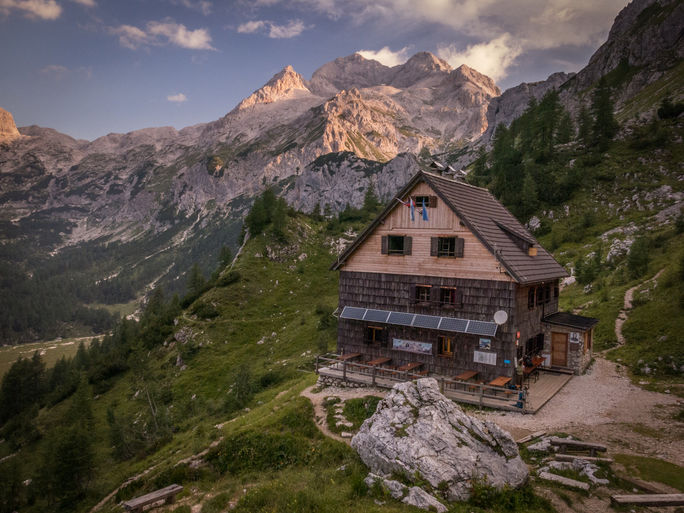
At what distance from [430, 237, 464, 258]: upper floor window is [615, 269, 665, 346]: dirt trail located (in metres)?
16.7

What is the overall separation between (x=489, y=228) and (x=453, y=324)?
6.54 meters

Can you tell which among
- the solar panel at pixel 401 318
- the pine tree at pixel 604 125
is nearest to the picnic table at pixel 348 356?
the solar panel at pixel 401 318

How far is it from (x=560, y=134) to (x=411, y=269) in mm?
70126

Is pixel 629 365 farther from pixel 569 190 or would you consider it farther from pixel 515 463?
pixel 569 190

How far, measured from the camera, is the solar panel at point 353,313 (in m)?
25.9

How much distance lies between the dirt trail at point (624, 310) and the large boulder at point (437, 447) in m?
22.4

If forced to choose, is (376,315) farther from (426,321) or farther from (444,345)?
(444,345)

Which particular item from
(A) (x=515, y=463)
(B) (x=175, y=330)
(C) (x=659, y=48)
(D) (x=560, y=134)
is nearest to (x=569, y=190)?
(D) (x=560, y=134)

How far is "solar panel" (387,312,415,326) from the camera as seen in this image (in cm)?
2384

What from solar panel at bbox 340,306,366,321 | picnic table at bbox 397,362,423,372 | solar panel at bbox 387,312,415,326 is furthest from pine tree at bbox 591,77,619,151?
picnic table at bbox 397,362,423,372

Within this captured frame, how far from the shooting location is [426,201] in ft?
80.3

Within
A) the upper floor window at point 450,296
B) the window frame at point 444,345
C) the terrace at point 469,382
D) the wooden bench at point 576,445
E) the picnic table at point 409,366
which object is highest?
the upper floor window at point 450,296

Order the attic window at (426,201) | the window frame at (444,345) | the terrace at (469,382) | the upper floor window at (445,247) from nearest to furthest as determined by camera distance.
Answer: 1. the terrace at (469,382)
2. the upper floor window at (445,247)
3. the window frame at (444,345)
4. the attic window at (426,201)

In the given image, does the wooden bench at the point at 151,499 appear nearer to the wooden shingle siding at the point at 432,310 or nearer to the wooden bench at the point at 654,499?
the wooden shingle siding at the point at 432,310
